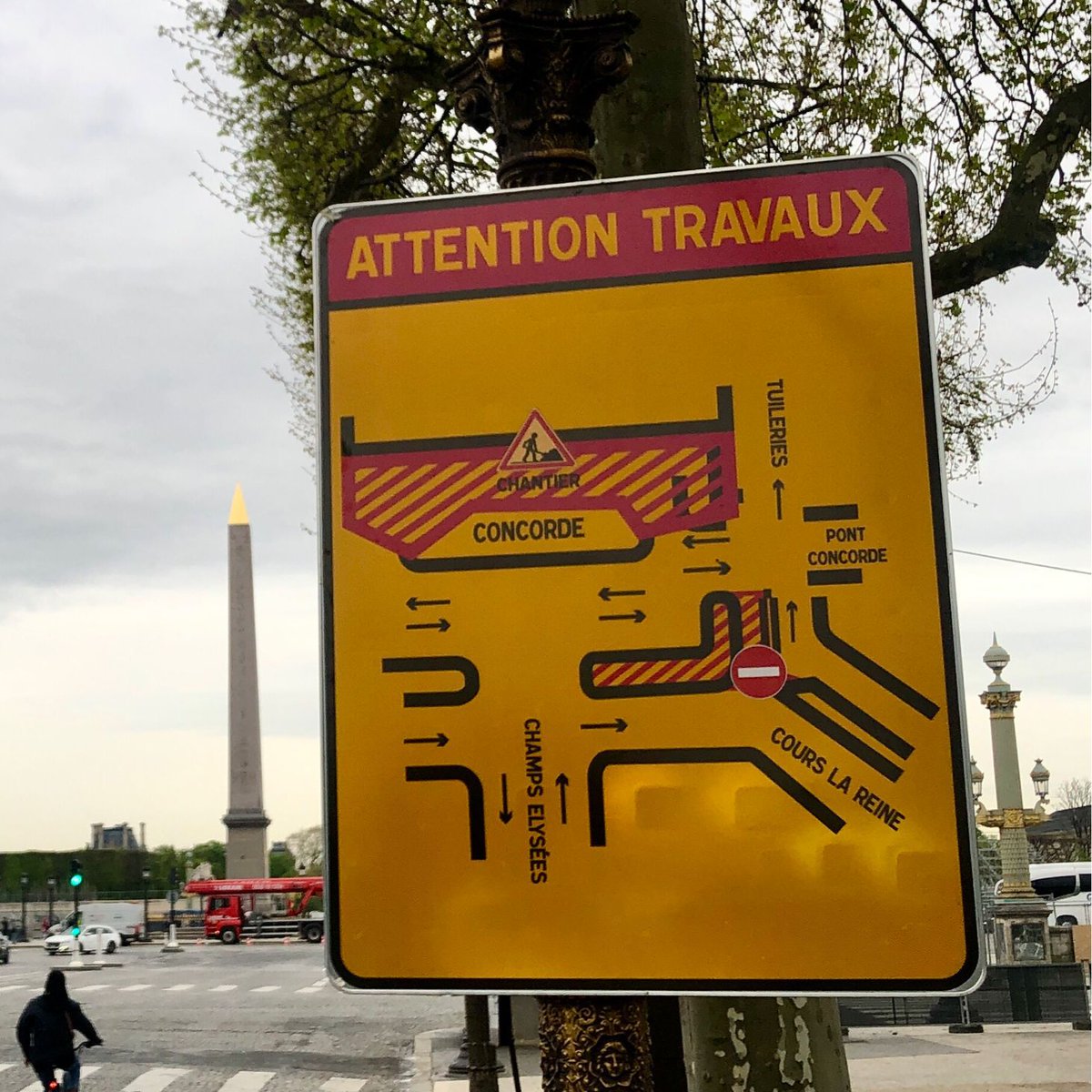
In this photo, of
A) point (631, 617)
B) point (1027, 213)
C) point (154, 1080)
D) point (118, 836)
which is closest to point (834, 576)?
point (631, 617)

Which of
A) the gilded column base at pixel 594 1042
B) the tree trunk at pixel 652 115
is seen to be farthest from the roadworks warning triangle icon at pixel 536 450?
the tree trunk at pixel 652 115

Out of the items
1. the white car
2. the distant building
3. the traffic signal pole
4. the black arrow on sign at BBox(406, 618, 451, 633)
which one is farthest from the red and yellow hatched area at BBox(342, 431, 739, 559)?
the distant building

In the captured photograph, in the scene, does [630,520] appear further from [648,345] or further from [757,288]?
[757,288]

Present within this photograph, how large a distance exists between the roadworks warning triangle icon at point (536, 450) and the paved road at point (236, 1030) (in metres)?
6.40

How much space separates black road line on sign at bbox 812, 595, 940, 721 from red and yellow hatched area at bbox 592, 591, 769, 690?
0.11 meters

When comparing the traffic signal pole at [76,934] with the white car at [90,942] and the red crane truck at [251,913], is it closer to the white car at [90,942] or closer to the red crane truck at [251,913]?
the white car at [90,942]

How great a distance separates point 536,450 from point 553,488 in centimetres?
7

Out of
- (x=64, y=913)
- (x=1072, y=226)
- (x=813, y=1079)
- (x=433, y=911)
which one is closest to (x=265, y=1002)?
(x=1072, y=226)

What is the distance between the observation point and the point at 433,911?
2.35 metres

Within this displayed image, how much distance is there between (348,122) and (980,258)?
18.9 ft

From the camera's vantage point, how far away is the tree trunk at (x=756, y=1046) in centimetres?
513

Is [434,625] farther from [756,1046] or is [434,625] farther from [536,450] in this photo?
[756,1046]

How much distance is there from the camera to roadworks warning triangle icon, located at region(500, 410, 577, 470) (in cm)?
239

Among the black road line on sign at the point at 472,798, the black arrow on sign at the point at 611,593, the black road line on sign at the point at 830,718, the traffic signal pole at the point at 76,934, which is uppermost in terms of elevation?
the black arrow on sign at the point at 611,593
